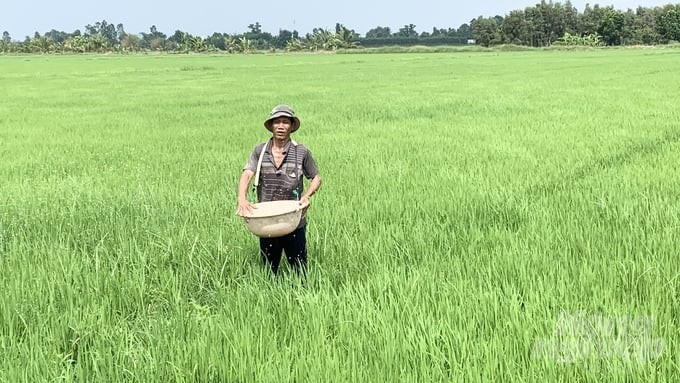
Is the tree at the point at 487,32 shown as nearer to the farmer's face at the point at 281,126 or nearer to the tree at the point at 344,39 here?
the tree at the point at 344,39

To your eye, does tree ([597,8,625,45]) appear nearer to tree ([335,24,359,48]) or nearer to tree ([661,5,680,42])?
tree ([661,5,680,42])

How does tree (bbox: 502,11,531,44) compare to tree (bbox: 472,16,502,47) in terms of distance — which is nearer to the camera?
tree (bbox: 502,11,531,44)

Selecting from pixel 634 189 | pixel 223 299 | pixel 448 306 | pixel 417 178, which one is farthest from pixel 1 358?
pixel 634 189

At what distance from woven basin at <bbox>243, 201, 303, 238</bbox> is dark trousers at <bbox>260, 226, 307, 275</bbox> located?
174 mm

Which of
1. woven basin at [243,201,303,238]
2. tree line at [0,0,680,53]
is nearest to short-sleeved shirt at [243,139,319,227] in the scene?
woven basin at [243,201,303,238]

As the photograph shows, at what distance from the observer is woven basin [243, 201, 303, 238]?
2430mm

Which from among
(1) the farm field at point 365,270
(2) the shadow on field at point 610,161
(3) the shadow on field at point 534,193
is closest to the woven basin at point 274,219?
(1) the farm field at point 365,270

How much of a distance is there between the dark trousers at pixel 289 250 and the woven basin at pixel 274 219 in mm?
174

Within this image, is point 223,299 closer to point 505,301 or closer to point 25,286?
point 25,286

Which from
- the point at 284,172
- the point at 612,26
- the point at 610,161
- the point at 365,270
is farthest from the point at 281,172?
the point at 612,26

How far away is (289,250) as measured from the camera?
2.71m

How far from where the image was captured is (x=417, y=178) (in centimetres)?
511

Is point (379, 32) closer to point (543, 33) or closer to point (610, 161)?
point (543, 33)

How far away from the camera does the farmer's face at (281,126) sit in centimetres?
258
